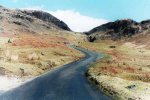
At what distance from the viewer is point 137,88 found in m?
44.3

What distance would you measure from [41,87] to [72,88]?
4.37m

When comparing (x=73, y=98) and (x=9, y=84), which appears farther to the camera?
(x=9, y=84)

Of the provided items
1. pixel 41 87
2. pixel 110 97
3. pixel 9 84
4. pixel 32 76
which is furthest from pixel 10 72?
pixel 110 97

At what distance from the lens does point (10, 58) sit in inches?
2736

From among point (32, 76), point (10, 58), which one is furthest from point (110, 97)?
point (10, 58)

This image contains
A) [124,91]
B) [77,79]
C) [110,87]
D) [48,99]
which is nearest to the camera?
[48,99]

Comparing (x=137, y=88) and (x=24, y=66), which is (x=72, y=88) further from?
(x=24, y=66)

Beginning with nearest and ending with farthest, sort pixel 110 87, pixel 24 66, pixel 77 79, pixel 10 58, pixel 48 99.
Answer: pixel 48 99
pixel 110 87
pixel 77 79
pixel 24 66
pixel 10 58

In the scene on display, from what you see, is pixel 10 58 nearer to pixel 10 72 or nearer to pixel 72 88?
pixel 10 72

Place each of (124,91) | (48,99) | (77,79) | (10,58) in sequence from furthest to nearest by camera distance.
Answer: (10,58) < (77,79) < (124,91) < (48,99)

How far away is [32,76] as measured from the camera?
57.9 metres

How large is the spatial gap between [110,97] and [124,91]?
289 centimetres

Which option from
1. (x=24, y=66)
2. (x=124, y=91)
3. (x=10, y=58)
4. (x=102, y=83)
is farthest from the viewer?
(x=10, y=58)

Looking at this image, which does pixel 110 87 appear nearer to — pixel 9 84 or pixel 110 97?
pixel 110 97
